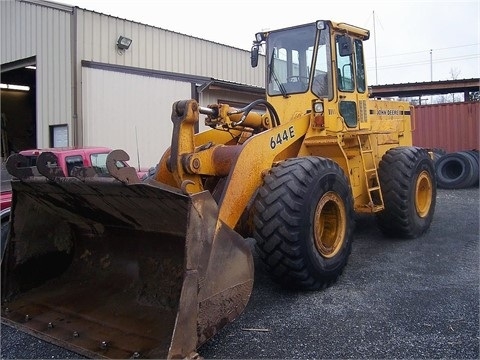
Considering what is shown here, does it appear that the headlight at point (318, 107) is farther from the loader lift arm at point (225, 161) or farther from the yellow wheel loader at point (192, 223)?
the loader lift arm at point (225, 161)

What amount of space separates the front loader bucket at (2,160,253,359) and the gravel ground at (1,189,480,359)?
307 mm

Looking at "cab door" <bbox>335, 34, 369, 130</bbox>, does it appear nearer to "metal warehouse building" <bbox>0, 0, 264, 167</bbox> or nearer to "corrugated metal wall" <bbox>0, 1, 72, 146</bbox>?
"metal warehouse building" <bbox>0, 0, 264, 167</bbox>

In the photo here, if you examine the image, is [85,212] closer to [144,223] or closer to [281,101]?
[144,223]

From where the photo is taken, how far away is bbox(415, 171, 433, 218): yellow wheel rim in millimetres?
7293

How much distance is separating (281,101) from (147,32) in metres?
8.57

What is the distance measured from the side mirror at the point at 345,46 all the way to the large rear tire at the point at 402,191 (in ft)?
5.94

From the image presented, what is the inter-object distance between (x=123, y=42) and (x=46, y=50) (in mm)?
1969

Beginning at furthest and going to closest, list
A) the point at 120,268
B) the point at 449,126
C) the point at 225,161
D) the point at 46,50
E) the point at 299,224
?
the point at 449,126 < the point at 46,50 < the point at 225,161 < the point at 120,268 < the point at 299,224

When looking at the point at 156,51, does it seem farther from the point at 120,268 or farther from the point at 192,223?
the point at 192,223

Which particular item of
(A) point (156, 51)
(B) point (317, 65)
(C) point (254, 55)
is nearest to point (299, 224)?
(B) point (317, 65)

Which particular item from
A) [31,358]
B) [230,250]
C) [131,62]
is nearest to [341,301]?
[230,250]

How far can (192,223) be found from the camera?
329 centimetres

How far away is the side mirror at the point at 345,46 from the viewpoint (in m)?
5.63

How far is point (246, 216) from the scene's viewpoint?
4.58 meters
